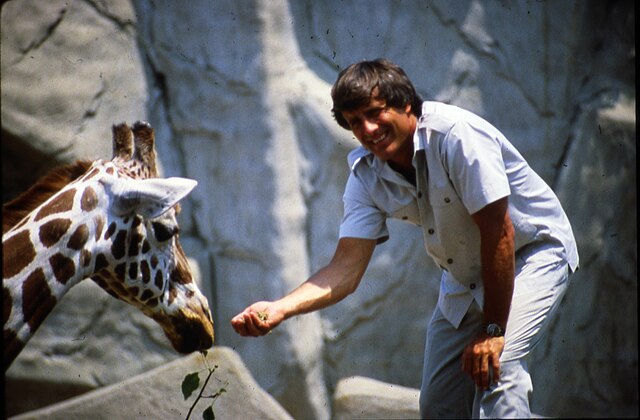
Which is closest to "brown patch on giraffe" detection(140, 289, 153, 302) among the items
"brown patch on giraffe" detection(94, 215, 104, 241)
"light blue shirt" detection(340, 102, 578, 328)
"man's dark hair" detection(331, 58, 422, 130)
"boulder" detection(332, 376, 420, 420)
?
"brown patch on giraffe" detection(94, 215, 104, 241)

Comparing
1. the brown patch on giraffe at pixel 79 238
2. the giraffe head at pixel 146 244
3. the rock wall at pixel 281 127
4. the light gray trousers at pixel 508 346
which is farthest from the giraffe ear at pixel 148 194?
the rock wall at pixel 281 127

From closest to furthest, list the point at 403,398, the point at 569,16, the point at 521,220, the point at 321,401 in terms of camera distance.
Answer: the point at 521,220
the point at 403,398
the point at 321,401
the point at 569,16

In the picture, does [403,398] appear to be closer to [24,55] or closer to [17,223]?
[17,223]

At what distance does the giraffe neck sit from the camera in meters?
3.13

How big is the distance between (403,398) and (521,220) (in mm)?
1541

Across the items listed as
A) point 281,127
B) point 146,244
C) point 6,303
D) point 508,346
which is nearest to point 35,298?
point 6,303

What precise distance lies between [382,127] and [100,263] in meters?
1.10

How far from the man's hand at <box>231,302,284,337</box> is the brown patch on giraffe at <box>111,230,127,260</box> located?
48 cm

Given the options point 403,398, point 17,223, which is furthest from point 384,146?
point 403,398

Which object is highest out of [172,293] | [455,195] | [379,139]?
[379,139]

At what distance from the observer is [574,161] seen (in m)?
6.30

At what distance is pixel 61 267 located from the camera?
320 cm

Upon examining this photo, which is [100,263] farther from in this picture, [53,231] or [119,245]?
[53,231]

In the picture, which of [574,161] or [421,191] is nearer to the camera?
[421,191]
